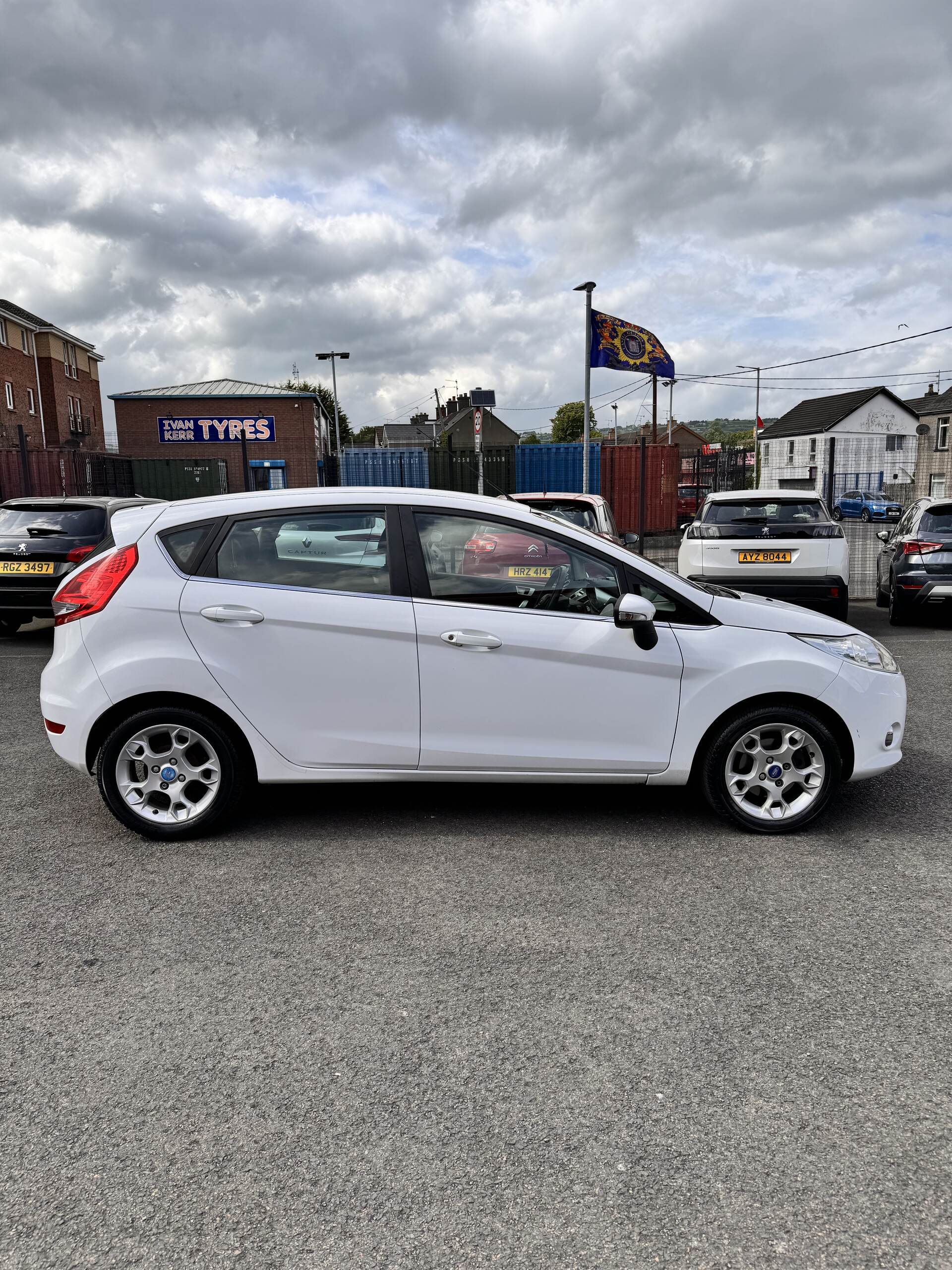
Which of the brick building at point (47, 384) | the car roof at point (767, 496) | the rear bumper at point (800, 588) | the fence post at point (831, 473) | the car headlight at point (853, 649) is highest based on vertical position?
the brick building at point (47, 384)

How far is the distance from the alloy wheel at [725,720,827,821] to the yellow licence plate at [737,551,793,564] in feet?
19.5

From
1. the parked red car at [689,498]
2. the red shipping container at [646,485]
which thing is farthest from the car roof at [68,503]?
the parked red car at [689,498]

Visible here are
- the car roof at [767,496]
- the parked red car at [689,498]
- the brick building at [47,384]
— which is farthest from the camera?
the brick building at [47,384]

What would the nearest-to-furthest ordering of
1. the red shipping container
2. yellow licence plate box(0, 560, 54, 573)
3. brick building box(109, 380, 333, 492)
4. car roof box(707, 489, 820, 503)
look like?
yellow licence plate box(0, 560, 54, 573) → car roof box(707, 489, 820, 503) → the red shipping container → brick building box(109, 380, 333, 492)

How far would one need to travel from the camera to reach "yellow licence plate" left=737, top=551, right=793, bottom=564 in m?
9.85

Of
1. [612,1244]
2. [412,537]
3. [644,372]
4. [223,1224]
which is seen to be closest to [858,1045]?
[612,1244]

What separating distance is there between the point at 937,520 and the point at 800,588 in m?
2.60

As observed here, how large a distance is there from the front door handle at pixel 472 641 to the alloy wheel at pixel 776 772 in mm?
1282

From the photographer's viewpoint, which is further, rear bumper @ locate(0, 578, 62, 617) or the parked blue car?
the parked blue car

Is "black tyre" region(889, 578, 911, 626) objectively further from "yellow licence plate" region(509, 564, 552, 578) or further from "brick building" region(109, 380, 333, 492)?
"brick building" region(109, 380, 333, 492)

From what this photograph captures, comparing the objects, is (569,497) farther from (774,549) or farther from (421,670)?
(421,670)

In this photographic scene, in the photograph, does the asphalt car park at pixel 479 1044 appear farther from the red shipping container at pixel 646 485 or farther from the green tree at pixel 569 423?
the green tree at pixel 569 423

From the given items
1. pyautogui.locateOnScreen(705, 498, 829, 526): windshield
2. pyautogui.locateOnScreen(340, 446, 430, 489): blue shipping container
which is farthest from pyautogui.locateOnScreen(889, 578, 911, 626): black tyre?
pyautogui.locateOnScreen(340, 446, 430, 489): blue shipping container

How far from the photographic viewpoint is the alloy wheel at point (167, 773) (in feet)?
14.0
